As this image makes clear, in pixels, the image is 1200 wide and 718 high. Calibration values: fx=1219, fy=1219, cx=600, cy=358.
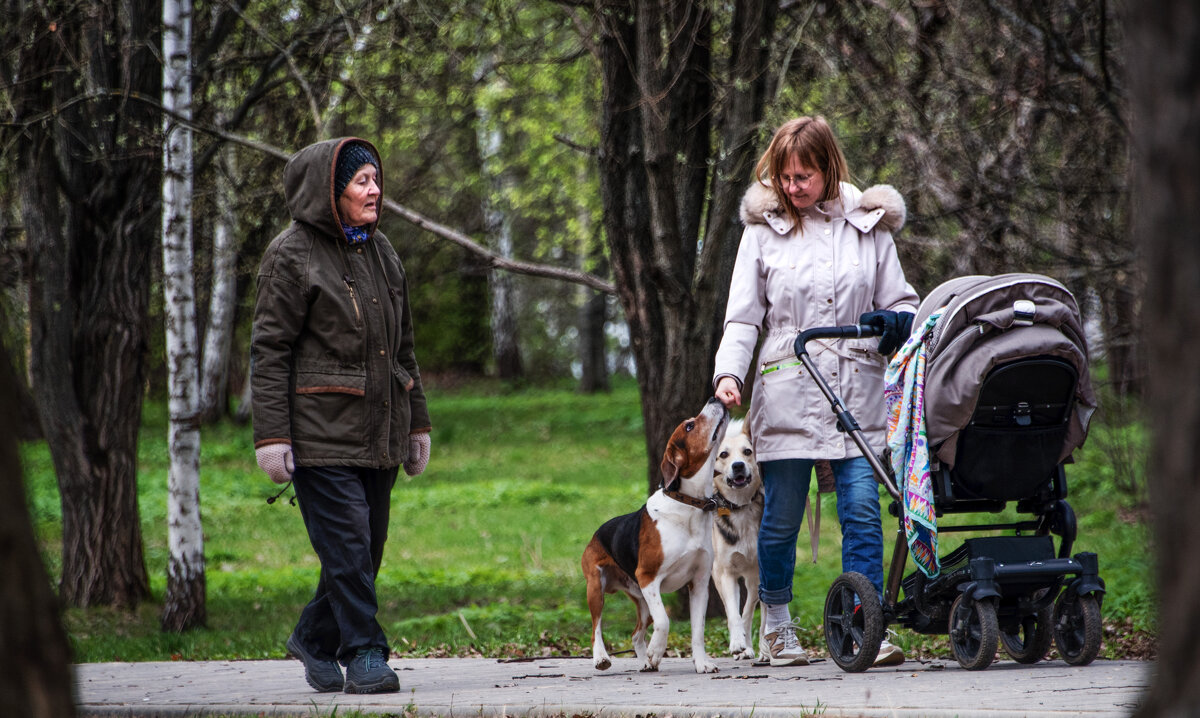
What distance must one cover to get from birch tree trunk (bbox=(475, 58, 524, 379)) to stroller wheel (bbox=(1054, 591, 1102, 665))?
1838cm

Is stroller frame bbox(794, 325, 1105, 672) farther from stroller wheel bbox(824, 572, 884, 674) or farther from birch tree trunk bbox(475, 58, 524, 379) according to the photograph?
birch tree trunk bbox(475, 58, 524, 379)

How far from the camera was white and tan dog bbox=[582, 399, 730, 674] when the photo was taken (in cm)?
545

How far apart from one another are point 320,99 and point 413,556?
5.44m

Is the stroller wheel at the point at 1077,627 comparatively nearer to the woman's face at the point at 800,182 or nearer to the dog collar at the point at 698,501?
the dog collar at the point at 698,501

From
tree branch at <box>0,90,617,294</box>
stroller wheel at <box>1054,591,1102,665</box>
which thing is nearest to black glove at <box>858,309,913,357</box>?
stroller wheel at <box>1054,591,1102,665</box>

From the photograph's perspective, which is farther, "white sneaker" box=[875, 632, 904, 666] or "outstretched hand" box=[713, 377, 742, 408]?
"outstretched hand" box=[713, 377, 742, 408]

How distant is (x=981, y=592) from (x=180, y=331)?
5806 millimetres

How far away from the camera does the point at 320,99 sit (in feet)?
33.2

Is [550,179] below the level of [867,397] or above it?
above

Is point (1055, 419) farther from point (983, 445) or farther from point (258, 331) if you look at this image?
point (258, 331)

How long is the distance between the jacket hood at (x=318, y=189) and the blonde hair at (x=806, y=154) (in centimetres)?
184

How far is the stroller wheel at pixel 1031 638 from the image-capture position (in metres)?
4.86

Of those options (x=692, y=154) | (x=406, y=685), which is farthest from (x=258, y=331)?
(x=692, y=154)

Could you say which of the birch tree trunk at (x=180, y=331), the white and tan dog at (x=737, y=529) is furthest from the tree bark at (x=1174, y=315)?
the birch tree trunk at (x=180, y=331)
